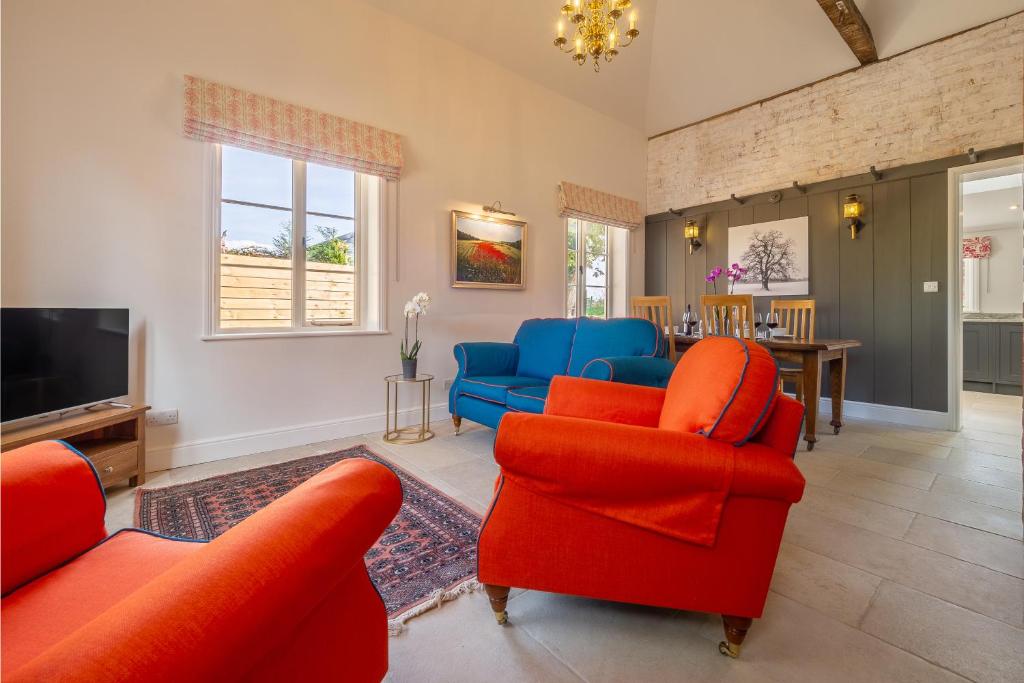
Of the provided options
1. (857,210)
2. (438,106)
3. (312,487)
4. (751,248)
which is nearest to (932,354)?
(857,210)

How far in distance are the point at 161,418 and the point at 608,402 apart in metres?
2.65

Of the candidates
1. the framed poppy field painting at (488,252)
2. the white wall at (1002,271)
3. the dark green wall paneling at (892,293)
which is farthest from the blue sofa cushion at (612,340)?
the white wall at (1002,271)

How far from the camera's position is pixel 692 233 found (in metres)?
5.21

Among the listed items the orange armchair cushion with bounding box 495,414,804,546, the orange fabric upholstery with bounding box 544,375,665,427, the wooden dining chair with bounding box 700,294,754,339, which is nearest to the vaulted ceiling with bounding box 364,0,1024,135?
the wooden dining chair with bounding box 700,294,754,339

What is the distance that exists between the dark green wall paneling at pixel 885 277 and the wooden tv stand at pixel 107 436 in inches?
212

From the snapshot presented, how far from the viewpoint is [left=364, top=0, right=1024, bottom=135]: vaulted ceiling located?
3.71 metres

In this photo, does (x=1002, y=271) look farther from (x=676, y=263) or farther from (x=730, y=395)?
(x=730, y=395)

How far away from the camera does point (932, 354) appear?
3.82m

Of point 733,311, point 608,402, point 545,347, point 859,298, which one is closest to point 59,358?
point 608,402

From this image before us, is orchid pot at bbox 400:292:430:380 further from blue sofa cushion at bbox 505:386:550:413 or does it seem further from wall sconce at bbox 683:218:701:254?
wall sconce at bbox 683:218:701:254

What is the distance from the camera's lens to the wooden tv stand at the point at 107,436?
2021 mm

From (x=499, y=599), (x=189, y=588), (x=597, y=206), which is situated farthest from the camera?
(x=597, y=206)

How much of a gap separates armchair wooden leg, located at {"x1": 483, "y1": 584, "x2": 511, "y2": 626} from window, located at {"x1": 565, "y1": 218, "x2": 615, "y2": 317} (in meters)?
3.81

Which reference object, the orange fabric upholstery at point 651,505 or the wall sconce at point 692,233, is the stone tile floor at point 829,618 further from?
the wall sconce at point 692,233
